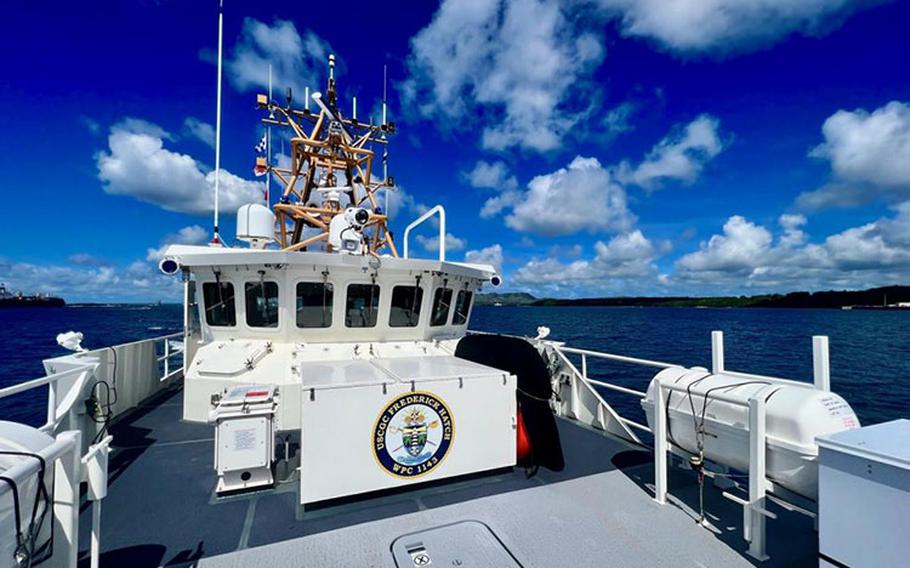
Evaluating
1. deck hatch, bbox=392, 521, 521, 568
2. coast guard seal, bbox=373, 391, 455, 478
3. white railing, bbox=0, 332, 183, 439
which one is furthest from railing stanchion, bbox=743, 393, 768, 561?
→ white railing, bbox=0, 332, 183, 439

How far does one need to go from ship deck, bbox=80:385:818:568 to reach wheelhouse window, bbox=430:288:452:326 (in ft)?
11.4

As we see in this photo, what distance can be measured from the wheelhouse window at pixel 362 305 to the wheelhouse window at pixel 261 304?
1.06m

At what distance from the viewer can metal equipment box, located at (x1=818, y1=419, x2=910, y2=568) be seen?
1.98 metres

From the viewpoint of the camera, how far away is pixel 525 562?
285 cm

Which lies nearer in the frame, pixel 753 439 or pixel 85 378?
pixel 753 439

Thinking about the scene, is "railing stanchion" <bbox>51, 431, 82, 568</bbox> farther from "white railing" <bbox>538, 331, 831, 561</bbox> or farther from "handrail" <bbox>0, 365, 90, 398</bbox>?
"white railing" <bbox>538, 331, 831, 561</bbox>

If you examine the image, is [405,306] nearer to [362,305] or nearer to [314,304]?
[362,305]

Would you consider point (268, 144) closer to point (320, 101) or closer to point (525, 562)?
point (320, 101)

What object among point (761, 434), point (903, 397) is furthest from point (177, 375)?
point (903, 397)

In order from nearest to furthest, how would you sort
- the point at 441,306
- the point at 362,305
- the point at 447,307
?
the point at 362,305 < the point at 441,306 < the point at 447,307

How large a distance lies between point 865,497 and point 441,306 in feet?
19.4

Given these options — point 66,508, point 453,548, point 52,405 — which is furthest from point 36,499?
point 52,405

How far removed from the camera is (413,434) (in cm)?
379

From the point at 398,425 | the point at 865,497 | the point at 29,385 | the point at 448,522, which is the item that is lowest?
the point at 448,522
